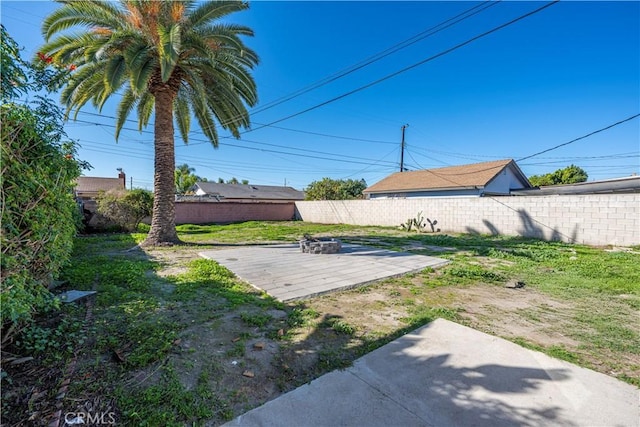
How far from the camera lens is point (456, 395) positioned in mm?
1930

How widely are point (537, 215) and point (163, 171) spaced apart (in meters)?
13.2

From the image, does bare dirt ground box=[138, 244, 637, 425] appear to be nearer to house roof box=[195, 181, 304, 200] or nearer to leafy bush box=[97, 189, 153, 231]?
leafy bush box=[97, 189, 153, 231]

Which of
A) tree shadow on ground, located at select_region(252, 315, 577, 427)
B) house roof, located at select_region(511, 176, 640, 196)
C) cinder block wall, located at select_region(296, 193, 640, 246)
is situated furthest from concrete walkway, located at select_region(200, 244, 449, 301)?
house roof, located at select_region(511, 176, 640, 196)

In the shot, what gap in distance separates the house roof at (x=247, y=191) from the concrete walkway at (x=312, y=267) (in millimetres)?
25919

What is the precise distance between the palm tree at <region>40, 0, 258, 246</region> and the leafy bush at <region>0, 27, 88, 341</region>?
4.71 m

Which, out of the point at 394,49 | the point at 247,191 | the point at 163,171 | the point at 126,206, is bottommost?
the point at 126,206

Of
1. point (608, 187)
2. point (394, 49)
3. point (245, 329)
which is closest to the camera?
point (245, 329)

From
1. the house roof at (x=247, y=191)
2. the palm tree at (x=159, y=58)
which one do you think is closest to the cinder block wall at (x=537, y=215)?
the palm tree at (x=159, y=58)

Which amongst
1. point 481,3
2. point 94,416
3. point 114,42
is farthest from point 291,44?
point 94,416

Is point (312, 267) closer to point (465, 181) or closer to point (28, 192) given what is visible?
point (28, 192)

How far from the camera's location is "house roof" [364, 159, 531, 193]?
16969mm

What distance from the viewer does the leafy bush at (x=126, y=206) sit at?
1130 centimetres

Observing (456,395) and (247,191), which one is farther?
(247,191)

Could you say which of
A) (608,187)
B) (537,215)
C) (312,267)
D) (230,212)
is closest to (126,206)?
(230,212)
